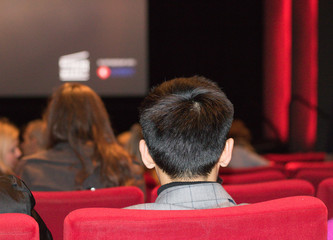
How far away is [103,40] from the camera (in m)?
8.50

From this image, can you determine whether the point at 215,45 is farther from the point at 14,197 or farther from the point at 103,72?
the point at 14,197

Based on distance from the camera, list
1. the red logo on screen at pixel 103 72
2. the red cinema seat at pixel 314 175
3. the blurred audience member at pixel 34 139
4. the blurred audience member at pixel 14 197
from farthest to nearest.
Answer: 1. the red logo on screen at pixel 103 72
2. the blurred audience member at pixel 34 139
3. the red cinema seat at pixel 314 175
4. the blurred audience member at pixel 14 197

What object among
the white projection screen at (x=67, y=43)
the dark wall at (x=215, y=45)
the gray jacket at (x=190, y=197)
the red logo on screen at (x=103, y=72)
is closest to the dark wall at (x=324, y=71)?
the dark wall at (x=215, y=45)

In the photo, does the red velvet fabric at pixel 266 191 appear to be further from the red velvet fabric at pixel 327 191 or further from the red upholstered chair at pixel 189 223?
the red upholstered chair at pixel 189 223

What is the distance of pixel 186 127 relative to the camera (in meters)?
1.16

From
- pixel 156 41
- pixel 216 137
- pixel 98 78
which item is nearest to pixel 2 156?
pixel 216 137

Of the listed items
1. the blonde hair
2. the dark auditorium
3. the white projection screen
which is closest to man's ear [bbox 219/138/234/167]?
the dark auditorium

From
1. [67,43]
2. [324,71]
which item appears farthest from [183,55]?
[324,71]

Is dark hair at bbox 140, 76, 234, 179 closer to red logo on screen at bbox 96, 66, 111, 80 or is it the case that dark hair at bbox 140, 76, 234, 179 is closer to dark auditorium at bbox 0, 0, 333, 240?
dark auditorium at bbox 0, 0, 333, 240

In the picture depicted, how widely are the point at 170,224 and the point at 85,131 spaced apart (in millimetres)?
1633

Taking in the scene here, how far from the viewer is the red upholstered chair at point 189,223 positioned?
960 millimetres

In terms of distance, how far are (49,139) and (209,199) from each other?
1567 millimetres

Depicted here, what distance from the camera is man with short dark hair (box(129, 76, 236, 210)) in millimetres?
1152

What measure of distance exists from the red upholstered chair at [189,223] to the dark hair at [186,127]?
0.21m
